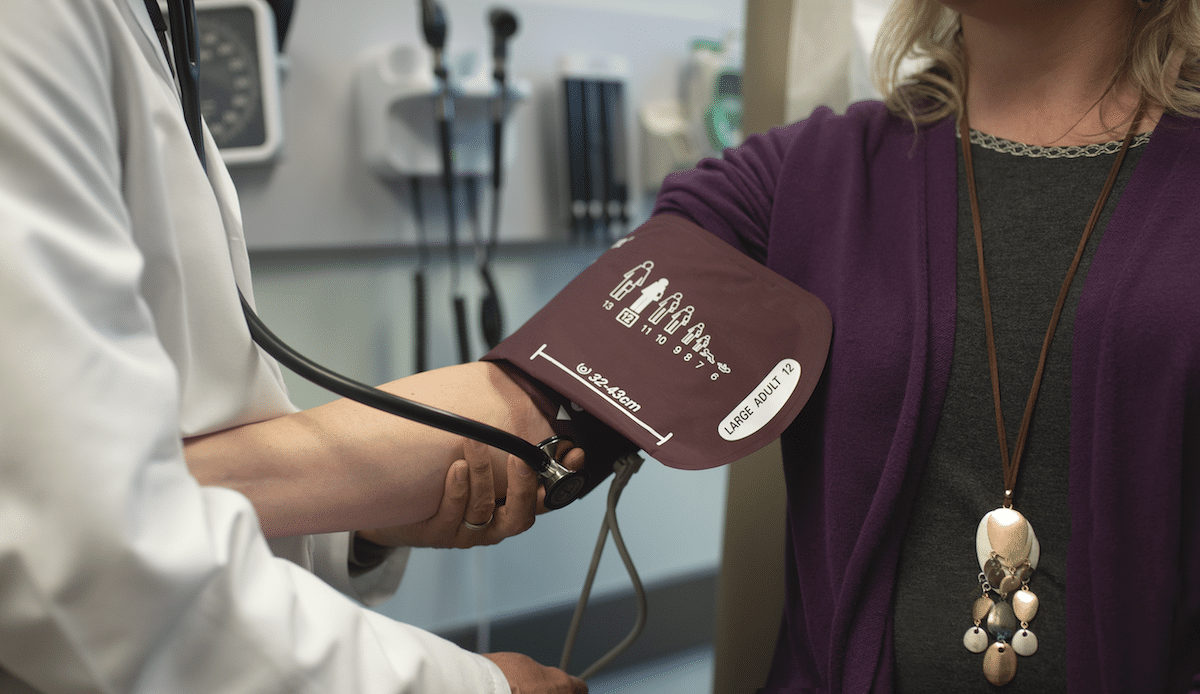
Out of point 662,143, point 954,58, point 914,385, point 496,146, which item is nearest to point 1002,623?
point 914,385

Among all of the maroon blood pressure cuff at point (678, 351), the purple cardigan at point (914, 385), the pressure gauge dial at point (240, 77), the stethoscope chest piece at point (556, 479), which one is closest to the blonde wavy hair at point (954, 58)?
the purple cardigan at point (914, 385)

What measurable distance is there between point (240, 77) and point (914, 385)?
3.31 feet

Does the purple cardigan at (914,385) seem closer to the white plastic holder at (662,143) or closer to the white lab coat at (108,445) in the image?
the white lab coat at (108,445)

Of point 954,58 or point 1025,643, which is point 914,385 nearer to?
point 1025,643

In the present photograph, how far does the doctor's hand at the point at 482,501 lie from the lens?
665 mm

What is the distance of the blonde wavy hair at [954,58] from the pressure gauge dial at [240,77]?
0.83m

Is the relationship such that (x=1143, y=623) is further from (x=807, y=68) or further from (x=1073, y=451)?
(x=807, y=68)

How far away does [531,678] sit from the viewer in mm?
606

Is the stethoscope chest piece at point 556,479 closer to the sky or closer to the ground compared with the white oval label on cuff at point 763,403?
closer to the ground

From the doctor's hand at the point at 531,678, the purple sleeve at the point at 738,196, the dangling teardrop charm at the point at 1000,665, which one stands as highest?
the purple sleeve at the point at 738,196

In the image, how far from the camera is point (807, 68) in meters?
1.10

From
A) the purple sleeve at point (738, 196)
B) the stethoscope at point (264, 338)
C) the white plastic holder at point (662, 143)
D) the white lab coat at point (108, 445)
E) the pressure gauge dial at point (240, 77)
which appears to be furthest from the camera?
the white plastic holder at point (662, 143)

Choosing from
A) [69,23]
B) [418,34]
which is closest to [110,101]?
[69,23]

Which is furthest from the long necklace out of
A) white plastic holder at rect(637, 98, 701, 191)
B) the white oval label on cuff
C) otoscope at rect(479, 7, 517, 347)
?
white plastic holder at rect(637, 98, 701, 191)
